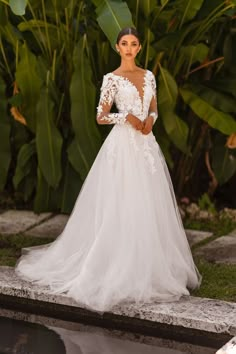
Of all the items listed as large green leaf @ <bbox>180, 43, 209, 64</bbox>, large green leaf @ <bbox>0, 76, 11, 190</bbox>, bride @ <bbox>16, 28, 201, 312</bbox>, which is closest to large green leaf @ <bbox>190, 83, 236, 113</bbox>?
large green leaf @ <bbox>180, 43, 209, 64</bbox>

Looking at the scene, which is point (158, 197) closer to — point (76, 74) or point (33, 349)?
point (33, 349)

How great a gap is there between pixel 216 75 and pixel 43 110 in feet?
4.38

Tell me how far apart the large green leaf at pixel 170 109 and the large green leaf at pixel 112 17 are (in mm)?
599

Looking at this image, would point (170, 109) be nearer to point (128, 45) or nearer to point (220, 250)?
point (220, 250)

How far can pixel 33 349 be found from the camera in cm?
343

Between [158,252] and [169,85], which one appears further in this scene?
[169,85]

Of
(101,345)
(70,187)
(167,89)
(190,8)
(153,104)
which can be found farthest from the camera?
(70,187)

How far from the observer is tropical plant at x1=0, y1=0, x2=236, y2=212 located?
199 inches

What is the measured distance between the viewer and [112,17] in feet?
14.7

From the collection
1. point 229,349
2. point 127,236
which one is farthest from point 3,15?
point 229,349

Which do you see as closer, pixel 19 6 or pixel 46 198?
pixel 19 6

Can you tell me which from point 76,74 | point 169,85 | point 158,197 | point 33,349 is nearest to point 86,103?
point 76,74

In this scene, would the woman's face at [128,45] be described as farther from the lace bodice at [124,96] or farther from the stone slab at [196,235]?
the stone slab at [196,235]

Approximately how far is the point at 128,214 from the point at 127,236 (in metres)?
0.11
